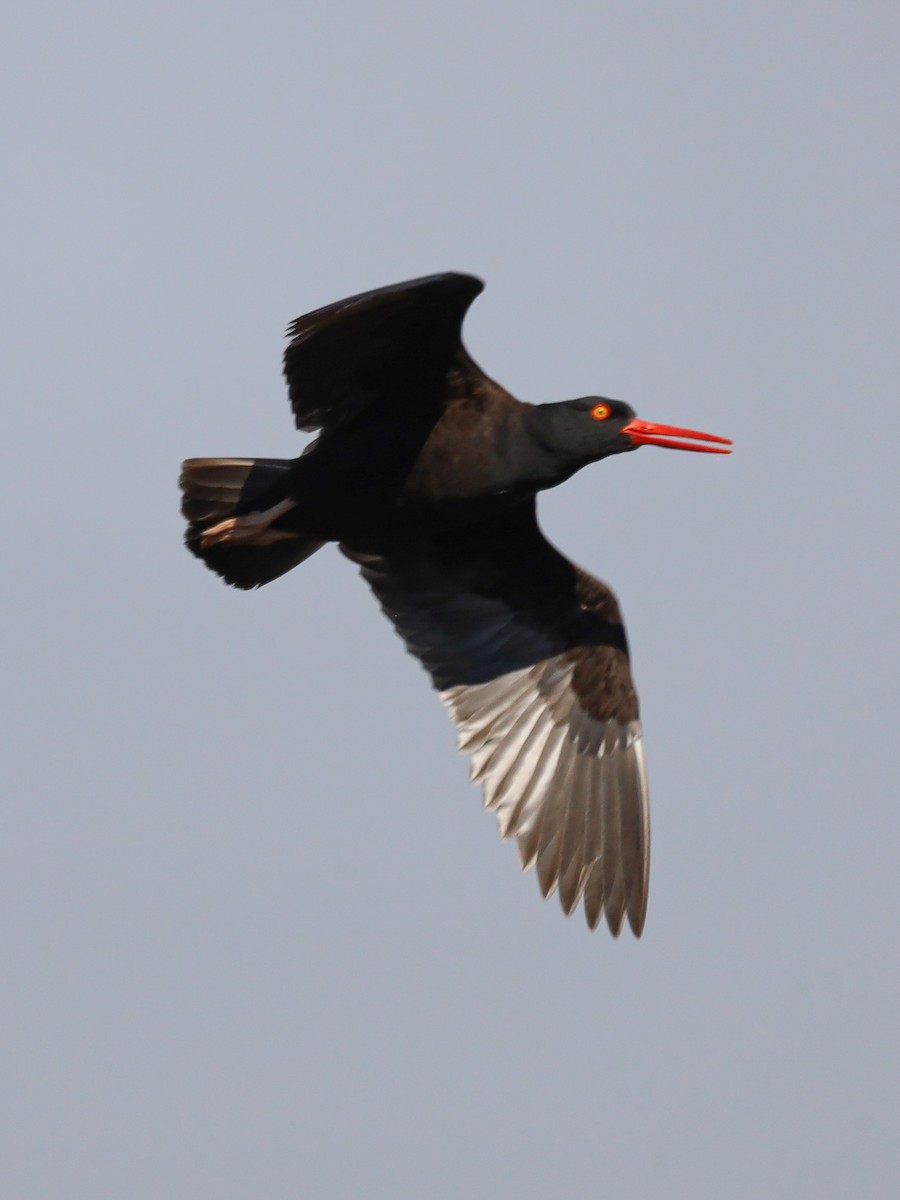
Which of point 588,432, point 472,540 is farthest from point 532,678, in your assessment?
point 588,432

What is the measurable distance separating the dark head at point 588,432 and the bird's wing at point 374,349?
0.54 meters

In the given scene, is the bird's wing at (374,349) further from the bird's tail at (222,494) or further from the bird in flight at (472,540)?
the bird's tail at (222,494)

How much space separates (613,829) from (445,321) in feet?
9.67

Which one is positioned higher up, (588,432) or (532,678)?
(588,432)

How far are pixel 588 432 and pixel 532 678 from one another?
5.62 feet

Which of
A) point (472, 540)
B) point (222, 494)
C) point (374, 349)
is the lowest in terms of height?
point (472, 540)

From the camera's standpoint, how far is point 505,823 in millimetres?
10227

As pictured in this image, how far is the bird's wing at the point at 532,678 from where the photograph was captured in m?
10.3

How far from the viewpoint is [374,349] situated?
9.05 meters

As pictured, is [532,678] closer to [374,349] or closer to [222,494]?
[222,494]

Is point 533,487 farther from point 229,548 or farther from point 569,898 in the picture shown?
point 569,898

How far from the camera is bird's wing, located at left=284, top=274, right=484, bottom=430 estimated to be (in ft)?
27.6

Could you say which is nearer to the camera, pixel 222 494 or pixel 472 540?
pixel 222 494

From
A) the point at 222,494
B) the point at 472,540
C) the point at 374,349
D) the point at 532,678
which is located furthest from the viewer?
the point at 532,678
